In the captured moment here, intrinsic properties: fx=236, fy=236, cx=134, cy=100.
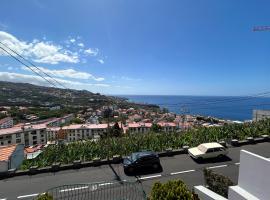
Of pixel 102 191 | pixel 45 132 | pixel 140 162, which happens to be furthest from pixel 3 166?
pixel 45 132

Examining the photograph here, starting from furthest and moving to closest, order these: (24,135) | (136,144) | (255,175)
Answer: (24,135) → (136,144) → (255,175)

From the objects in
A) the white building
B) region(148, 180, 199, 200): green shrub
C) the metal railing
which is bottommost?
the metal railing

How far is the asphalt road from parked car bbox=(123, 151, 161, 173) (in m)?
0.46

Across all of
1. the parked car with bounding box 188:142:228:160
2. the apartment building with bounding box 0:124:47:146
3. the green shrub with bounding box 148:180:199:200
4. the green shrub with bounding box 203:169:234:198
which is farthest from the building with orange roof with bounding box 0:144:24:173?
the apartment building with bounding box 0:124:47:146

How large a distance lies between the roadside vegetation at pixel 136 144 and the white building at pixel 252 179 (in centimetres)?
1083

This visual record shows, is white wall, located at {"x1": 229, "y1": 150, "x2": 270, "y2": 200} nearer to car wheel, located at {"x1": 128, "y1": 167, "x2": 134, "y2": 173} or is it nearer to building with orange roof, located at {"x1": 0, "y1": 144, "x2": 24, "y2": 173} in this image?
car wheel, located at {"x1": 128, "y1": 167, "x2": 134, "y2": 173}

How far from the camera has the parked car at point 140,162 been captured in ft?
48.2

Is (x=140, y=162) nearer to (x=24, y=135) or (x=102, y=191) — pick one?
(x=102, y=191)

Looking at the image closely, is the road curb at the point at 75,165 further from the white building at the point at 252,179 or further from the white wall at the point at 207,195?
the white building at the point at 252,179

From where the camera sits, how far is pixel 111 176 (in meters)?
14.4

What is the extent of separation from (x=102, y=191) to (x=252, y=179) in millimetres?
7714

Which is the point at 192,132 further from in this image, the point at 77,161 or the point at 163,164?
the point at 77,161

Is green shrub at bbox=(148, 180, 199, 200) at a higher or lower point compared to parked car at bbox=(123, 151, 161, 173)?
higher

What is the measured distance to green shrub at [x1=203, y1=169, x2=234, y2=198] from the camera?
9.63 metres
